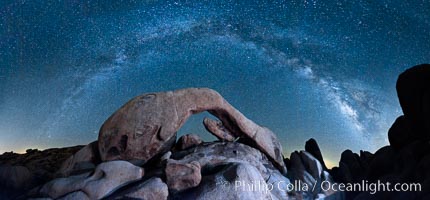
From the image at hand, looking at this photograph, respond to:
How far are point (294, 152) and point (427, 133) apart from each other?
4433 mm

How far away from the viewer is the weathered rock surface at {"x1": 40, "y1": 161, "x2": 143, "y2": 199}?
252 inches

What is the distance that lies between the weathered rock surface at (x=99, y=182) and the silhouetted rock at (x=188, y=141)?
3.25 metres

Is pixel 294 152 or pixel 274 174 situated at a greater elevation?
pixel 294 152

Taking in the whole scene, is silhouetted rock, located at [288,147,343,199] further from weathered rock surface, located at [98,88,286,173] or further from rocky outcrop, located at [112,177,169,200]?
rocky outcrop, located at [112,177,169,200]

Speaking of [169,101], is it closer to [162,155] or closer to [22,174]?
[162,155]

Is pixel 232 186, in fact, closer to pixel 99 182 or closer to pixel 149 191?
pixel 149 191

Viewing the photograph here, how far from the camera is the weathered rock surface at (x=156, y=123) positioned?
27.8ft

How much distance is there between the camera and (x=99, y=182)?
6562 millimetres

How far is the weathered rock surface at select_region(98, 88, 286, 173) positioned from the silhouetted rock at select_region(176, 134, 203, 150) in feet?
3.85

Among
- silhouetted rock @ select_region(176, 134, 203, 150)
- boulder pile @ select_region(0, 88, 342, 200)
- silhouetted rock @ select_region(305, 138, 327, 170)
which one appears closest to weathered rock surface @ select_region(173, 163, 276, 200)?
boulder pile @ select_region(0, 88, 342, 200)

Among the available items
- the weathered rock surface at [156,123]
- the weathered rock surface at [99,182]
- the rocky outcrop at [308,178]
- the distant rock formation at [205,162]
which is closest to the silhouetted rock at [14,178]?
the distant rock formation at [205,162]

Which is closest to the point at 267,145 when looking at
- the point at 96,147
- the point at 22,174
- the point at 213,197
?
the point at 213,197

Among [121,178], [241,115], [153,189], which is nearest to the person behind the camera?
[153,189]

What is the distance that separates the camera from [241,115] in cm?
997
